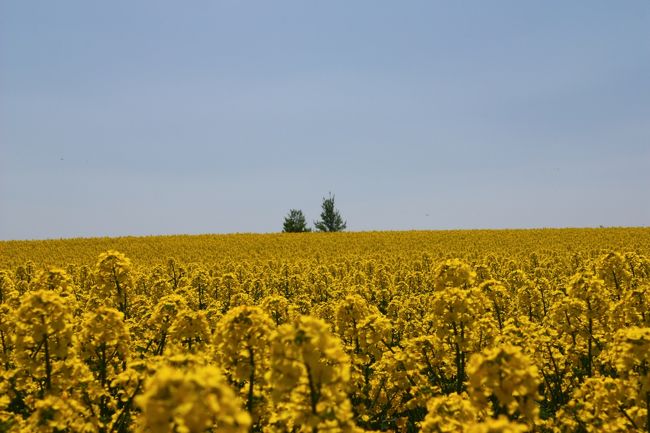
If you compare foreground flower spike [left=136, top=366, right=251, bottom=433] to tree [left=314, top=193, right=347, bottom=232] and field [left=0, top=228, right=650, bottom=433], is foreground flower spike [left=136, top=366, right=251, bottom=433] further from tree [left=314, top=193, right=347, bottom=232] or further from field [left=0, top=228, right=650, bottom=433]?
tree [left=314, top=193, right=347, bottom=232]

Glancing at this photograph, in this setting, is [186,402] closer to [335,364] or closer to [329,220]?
[335,364]

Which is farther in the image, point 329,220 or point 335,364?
point 329,220

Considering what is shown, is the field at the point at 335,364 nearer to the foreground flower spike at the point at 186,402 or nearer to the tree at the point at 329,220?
the foreground flower spike at the point at 186,402

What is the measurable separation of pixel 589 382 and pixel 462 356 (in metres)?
1.93

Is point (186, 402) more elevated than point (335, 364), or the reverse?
point (186, 402)

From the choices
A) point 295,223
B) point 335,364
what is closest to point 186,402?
point 335,364

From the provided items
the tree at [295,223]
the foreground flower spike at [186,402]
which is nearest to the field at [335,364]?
the foreground flower spike at [186,402]

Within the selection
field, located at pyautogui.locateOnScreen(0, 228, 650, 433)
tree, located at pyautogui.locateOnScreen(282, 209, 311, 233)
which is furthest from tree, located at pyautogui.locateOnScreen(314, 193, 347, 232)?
field, located at pyautogui.locateOnScreen(0, 228, 650, 433)

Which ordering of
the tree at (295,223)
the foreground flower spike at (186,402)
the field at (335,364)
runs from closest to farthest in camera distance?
the foreground flower spike at (186,402)
the field at (335,364)
the tree at (295,223)

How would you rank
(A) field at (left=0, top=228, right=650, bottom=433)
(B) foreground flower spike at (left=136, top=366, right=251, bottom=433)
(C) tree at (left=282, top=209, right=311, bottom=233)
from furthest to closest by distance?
(C) tree at (left=282, top=209, right=311, bottom=233) < (A) field at (left=0, top=228, right=650, bottom=433) < (B) foreground flower spike at (left=136, top=366, right=251, bottom=433)

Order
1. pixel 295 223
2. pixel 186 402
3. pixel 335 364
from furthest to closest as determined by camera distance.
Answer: pixel 295 223 < pixel 335 364 < pixel 186 402

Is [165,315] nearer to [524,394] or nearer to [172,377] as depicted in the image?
[172,377]

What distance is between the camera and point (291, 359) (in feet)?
14.4

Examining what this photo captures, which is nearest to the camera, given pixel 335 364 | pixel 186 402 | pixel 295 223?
pixel 186 402
